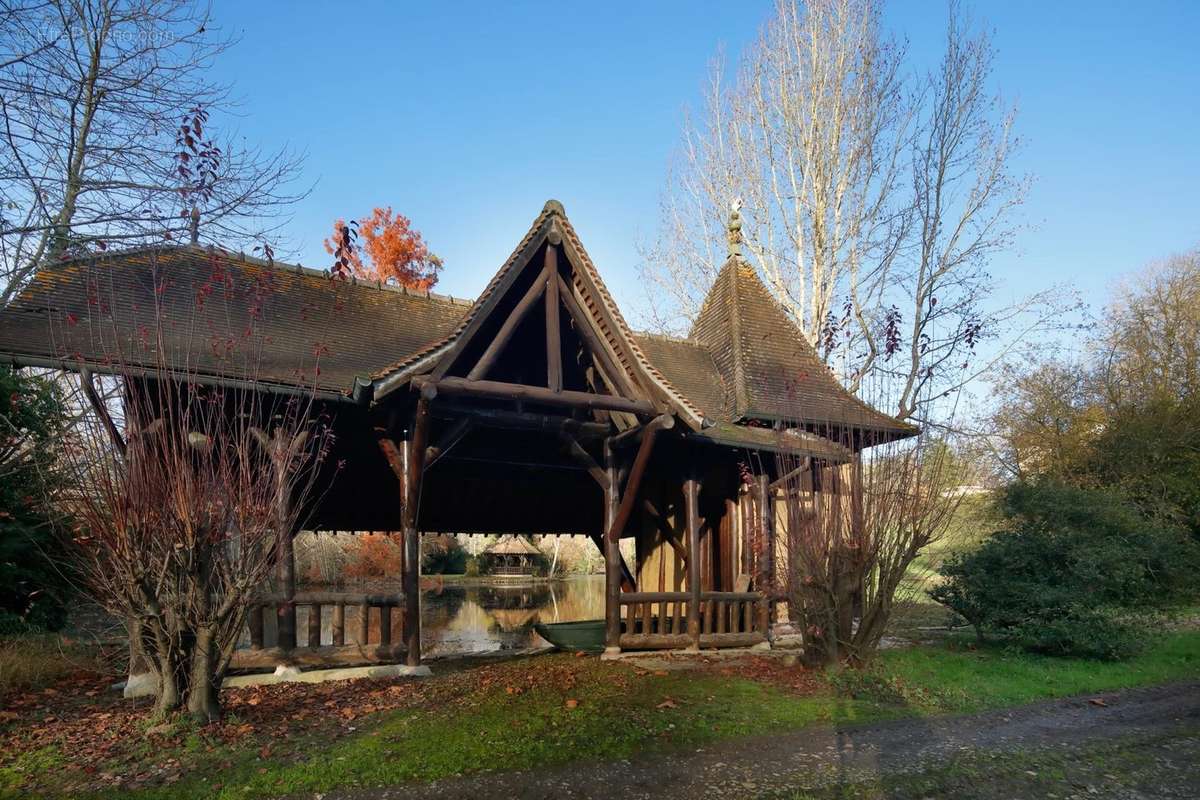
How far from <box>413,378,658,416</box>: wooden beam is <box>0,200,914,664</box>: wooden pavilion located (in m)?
0.03

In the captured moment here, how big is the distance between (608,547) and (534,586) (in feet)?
93.7

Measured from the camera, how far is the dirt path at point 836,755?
5.22 metres

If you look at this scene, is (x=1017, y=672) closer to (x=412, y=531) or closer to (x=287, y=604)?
(x=412, y=531)

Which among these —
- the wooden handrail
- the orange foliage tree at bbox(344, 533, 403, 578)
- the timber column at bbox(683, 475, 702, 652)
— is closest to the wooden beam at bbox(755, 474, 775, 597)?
the timber column at bbox(683, 475, 702, 652)

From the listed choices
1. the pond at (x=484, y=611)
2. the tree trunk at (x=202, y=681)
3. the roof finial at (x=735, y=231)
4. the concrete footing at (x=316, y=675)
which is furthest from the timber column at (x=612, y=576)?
the roof finial at (x=735, y=231)

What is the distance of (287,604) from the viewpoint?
833 cm

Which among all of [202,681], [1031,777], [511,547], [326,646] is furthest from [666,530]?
[511,547]

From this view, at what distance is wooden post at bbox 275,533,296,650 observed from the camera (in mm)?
8422

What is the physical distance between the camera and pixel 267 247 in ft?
30.1

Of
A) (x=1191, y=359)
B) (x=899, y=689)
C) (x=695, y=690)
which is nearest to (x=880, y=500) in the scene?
(x=899, y=689)

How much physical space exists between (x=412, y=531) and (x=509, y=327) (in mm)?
2691

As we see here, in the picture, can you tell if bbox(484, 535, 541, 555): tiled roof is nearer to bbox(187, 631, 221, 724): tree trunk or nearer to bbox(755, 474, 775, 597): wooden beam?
bbox(755, 474, 775, 597): wooden beam

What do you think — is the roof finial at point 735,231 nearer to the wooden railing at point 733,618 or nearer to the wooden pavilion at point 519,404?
the wooden pavilion at point 519,404

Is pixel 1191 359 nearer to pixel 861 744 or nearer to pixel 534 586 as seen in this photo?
pixel 861 744
